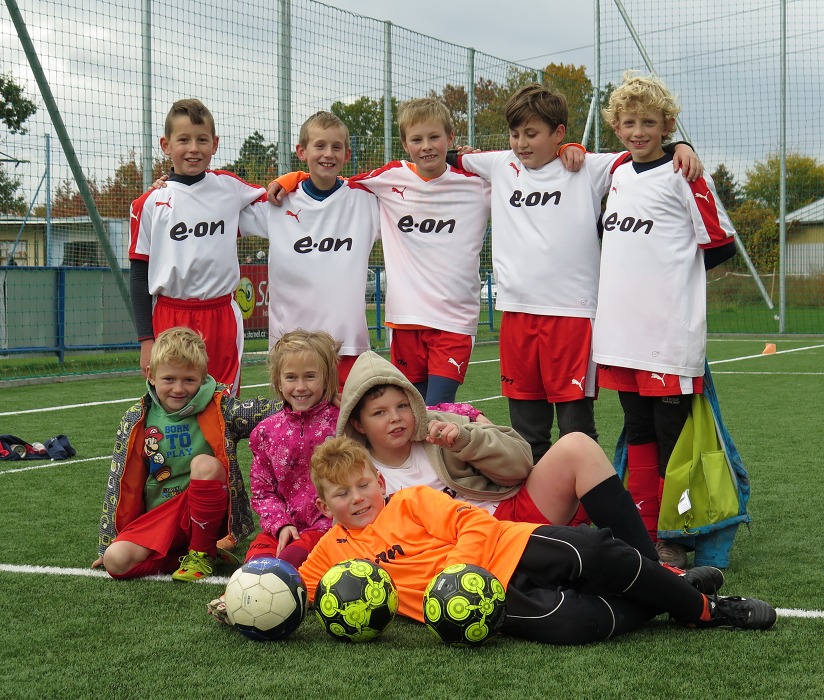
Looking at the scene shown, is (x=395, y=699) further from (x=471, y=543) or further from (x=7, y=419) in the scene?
(x=7, y=419)

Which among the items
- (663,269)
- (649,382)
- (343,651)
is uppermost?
(663,269)

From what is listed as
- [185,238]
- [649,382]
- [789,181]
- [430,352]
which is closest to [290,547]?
[430,352]

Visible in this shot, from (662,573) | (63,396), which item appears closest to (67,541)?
(662,573)

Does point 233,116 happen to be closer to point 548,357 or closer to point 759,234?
point 548,357

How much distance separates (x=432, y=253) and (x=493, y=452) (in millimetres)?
1438

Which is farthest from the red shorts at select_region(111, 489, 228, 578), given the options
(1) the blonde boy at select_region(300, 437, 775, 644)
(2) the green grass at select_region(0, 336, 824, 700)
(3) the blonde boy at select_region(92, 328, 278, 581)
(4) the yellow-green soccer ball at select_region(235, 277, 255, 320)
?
(4) the yellow-green soccer ball at select_region(235, 277, 255, 320)

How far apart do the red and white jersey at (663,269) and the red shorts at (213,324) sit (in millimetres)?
1748

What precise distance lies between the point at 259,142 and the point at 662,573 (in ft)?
30.6

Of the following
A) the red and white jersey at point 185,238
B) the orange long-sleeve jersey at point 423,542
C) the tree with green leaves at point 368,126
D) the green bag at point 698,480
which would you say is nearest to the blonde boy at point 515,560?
the orange long-sleeve jersey at point 423,542

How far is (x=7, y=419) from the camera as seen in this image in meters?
7.92

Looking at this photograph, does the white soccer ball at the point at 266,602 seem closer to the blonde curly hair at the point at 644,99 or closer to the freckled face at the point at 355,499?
the freckled face at the point at 355,499

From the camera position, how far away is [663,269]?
3857mm

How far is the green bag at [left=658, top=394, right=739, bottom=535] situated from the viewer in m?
3.75

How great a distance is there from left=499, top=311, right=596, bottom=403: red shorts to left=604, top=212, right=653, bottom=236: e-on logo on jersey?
1.48 ft
